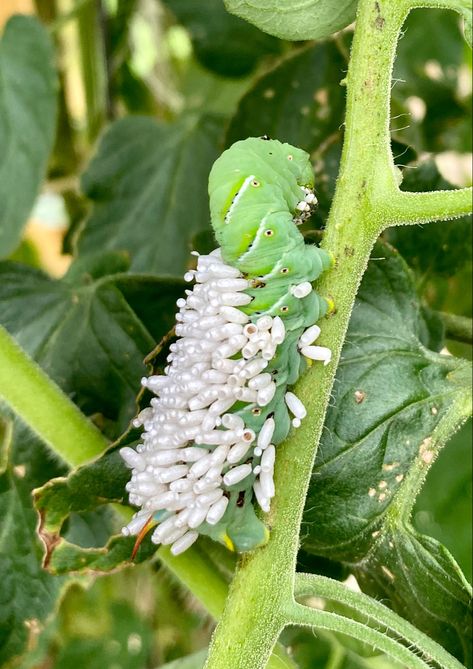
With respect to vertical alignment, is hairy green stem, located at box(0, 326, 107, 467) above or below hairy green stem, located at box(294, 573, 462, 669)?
above

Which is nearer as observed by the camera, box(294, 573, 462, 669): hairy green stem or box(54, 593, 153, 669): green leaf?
box(294, 573, 462, 669): hairy green stem

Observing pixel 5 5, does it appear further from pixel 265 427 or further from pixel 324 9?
pixel 265 427

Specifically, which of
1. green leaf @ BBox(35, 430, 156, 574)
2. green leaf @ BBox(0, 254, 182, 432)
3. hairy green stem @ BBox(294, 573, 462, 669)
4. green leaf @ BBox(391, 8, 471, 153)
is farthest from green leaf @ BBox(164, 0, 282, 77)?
hairy green stem @ BBox(294, 573, 462, 669)

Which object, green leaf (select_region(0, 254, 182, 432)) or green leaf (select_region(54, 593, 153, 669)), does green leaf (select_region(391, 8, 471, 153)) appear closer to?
green leaf (select_region(0, 254, 182, 432))

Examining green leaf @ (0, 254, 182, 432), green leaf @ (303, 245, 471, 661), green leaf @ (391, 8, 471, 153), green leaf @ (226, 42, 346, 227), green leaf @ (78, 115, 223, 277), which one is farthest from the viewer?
green leaf @ (391, 8, 471, 153)

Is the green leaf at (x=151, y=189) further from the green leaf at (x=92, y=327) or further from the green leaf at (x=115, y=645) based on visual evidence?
the green leaf at (x=115, y=645)

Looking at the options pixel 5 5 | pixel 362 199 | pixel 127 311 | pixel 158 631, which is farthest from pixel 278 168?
pixel 5 5

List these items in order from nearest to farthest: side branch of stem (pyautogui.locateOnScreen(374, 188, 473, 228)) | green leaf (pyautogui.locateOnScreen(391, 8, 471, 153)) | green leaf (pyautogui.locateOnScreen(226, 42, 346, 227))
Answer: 1. side branch of stem (pyautogui.locateOnScreen(374, 188, 473, 228))
2. green leaf (pyautogui.locateOnScreen(226, 42, 346, 227))
3. green leaf (pyautogui.locateOnScreen(391, 8, 471, 153))

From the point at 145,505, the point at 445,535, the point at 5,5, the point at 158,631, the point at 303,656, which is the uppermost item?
the point at 5,5
